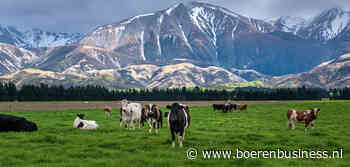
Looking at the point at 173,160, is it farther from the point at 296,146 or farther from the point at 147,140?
the point at 296,146

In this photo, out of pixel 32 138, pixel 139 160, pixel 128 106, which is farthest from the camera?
pixel 128 106

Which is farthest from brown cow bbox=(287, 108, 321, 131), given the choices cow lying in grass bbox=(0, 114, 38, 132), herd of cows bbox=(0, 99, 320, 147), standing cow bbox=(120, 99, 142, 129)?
cow lying in grass bbox=(0, 114, 38, 132)

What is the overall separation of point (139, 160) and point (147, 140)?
7239mm

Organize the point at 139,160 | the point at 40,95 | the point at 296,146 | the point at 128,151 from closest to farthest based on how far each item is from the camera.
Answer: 1. the point at 139,160
2. the point at 128,151
3. the point at 296,146
4. the point at 40,95

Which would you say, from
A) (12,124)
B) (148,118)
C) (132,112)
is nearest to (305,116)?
(148,118)

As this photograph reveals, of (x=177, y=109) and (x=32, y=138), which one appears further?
(x=32, y=138)

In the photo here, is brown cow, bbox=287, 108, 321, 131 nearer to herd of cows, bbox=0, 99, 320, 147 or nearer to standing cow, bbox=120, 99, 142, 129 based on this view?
herd of cows, bbox=0, 99, 320, 147

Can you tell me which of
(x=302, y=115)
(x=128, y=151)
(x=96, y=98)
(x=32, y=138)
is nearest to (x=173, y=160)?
(x=128, y=151)

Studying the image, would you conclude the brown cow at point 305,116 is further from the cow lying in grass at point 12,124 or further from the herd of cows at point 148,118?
the cow lying in grass at point 12,124

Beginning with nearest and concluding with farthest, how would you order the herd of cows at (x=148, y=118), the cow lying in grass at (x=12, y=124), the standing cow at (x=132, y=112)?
the herd of cows at (x=148, y=118)
the cow lying in grass at (x=12, y=124)
the standing cow at (x=132, y=112)

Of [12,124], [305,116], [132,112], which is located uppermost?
[132,112]

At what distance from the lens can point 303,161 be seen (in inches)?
711

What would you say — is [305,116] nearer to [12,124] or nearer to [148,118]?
[148,118]

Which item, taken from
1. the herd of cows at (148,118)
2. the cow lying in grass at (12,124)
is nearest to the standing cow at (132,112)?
the herd of cows at (148,118)
